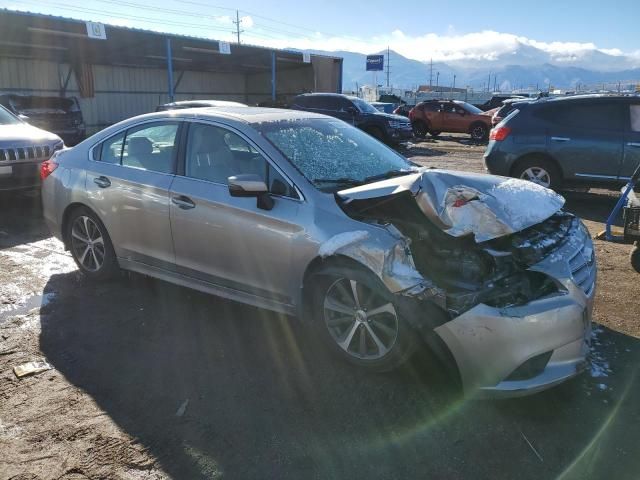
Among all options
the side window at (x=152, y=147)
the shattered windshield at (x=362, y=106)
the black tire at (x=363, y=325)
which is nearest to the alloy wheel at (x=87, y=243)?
the side window at (x=152, y=147)

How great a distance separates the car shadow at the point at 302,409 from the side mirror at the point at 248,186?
111 centimetres

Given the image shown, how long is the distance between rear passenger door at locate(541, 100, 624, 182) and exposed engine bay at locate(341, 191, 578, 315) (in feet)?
17.1

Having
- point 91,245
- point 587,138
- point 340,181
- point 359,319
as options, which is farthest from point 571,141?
point 91,245

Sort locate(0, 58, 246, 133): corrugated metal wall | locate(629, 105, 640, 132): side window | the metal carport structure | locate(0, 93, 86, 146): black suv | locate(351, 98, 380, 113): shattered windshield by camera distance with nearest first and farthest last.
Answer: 1. locate(629, 105, 640, 132): side window
2. locate(0, 93, 86, 146): black suv
3. locate(351, 98, 380, 113): shattered windshield
4. the metal carport structure
5. locate(0, 58, 246, 133): corrugated metal wall

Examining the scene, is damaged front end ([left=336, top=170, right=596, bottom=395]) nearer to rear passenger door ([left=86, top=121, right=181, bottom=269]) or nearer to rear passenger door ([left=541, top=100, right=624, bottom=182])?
rear passenger door ([left=86, top=121, right=181, bottom=269])

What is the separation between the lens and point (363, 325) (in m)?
3.24

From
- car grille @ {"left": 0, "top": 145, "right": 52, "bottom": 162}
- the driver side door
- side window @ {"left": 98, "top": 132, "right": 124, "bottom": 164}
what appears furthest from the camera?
car grille @ {"left": 0, "top": 145, "right": 52, "bottom": 162}

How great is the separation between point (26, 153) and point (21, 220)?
103cm

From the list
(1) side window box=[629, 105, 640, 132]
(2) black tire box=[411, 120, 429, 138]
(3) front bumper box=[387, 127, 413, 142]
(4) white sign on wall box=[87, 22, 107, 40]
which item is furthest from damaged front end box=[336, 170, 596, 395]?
(2) black tire box=[411, 120, 429, 138]

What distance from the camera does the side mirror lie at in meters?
3.36

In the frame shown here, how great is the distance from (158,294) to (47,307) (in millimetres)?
917

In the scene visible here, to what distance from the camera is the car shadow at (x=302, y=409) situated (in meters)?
2.56

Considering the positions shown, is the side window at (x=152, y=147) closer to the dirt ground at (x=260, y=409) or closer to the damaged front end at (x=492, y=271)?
the dirt ground at (x=260, y=409)

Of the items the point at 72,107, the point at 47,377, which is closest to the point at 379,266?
the point at 47,377
